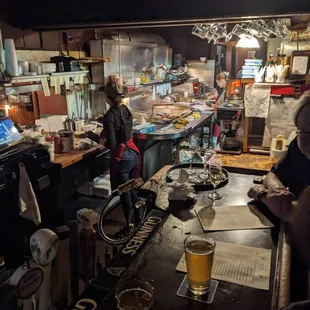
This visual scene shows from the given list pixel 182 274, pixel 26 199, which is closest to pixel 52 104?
pixel 26 199

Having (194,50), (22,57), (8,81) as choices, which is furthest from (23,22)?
(194,50)

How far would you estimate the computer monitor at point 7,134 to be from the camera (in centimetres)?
331

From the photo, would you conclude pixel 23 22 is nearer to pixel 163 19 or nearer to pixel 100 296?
pixel 163 19

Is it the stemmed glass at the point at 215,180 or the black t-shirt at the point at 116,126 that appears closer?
the stemmed glass at the point at 215,180

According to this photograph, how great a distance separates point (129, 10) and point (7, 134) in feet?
5.80

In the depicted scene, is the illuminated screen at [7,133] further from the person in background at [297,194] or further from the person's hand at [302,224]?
the person's hand at [302,224]

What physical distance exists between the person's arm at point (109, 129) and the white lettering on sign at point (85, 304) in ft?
9.26

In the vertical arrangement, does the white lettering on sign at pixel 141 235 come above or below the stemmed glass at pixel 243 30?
below

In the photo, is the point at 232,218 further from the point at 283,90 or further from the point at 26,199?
the point at 26,199

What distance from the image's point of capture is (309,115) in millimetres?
1770

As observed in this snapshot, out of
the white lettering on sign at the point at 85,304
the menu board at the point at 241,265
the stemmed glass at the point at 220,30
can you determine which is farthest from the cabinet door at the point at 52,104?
the white lettering on sign at the point at 85,304

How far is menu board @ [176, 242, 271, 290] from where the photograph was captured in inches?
51.3

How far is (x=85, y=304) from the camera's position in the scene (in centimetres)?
122

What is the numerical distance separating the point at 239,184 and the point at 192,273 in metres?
1.27
